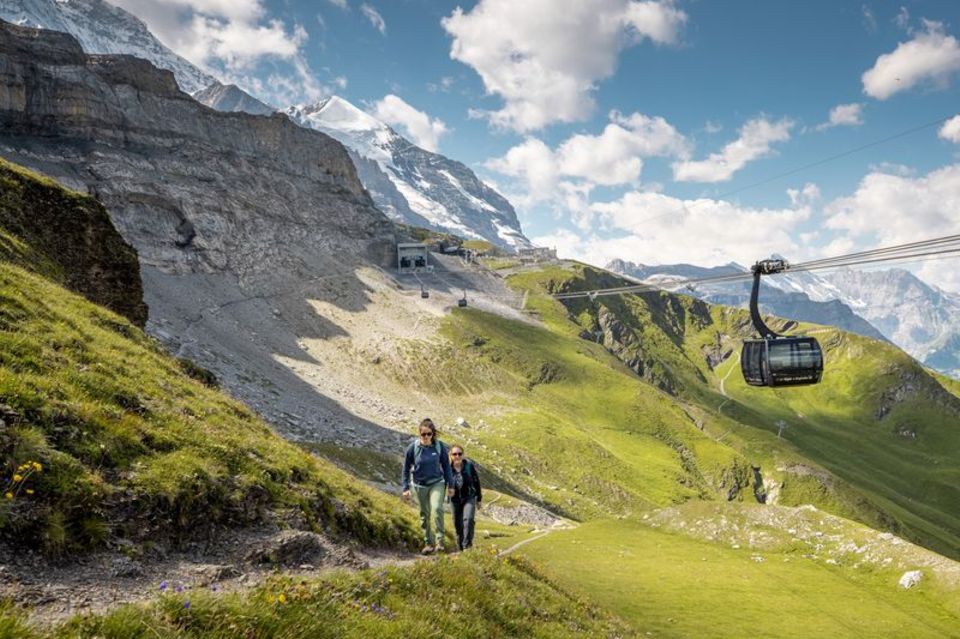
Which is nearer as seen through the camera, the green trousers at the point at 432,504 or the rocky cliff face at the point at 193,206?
the green trousers at the point at 432,504

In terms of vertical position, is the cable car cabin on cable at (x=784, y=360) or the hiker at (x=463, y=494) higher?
the cable car cabin on cable at (x=784, y=360)

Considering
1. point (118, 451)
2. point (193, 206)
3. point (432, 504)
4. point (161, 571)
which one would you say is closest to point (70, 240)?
point (118, 451)

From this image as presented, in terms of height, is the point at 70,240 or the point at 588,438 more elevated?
the point at 70,240

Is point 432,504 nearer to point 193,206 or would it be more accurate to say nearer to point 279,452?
point 279,452

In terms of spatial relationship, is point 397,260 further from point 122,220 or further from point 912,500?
point 912,500

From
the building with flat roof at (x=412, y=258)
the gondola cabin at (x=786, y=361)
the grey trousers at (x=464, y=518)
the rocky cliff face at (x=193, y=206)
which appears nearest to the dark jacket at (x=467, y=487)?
the grey trousers at (x=464, y=518)

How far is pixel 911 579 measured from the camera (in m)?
32.6

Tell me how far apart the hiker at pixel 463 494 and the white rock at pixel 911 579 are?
31765 mm

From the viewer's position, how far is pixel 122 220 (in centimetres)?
9475

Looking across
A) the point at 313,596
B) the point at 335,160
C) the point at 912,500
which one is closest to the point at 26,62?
the point at 335,160

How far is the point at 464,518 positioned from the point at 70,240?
22.7 m

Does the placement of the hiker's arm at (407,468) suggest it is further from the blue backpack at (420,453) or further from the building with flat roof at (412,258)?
the building with flat roof at (412,258)

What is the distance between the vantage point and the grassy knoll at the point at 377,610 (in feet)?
18.2

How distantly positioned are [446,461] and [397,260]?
146249 millimetres
